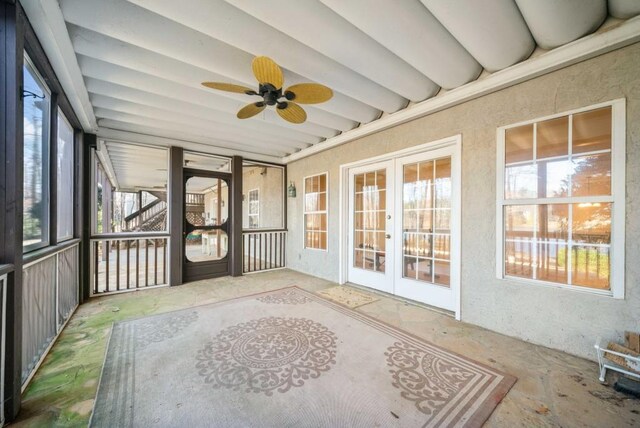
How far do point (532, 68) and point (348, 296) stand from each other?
344 cm

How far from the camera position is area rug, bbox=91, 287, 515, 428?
154 centimetres

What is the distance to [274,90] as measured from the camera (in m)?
2.26

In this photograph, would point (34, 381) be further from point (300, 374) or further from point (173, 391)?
point (300, 374)

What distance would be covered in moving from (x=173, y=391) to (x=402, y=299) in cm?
296

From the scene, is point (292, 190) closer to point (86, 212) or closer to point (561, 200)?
point (86, 212)

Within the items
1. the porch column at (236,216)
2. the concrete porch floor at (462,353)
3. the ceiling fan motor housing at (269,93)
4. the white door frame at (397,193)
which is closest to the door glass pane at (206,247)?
the porch column at (236,216)

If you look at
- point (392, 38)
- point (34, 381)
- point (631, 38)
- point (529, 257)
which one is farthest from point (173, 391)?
point (631, 38)

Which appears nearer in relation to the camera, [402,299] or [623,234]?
[623,234]

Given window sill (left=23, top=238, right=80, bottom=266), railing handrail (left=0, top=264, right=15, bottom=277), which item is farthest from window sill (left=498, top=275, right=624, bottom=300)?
window sill (left=23, top=238, right=80, bottom=266)

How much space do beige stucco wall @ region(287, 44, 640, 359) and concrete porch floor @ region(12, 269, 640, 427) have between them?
215mm

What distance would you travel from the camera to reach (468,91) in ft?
8.94

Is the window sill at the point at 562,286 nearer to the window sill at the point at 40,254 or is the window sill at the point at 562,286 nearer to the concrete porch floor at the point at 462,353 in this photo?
the concrete porch floor at the point at 462,353

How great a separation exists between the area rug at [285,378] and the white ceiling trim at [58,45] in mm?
2639

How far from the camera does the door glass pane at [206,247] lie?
5.04m
